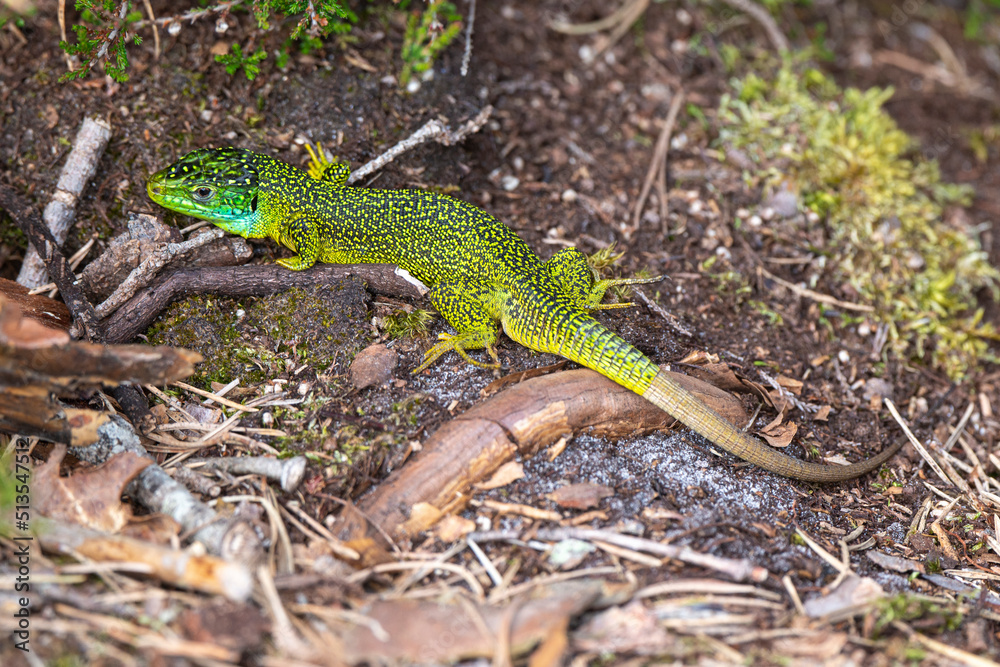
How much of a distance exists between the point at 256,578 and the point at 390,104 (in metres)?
4.00

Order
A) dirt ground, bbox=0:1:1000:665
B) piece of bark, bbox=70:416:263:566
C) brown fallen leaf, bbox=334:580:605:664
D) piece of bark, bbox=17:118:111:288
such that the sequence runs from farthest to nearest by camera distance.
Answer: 1. piece of bark, bbox=17:118:111:288
2. dirt ground, bbox=0:1:1000:665
3. piece of bark, bbox=70:416:263:566
4. brown fallen leaf, bbox=334:580:605:664

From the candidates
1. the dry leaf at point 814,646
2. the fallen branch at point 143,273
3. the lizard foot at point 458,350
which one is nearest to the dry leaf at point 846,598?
the dry leaf at point 814,646

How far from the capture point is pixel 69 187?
496 centimetres

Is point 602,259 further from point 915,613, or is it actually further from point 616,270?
point 915,613

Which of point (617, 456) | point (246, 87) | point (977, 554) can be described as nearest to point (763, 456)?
point (617, 456)

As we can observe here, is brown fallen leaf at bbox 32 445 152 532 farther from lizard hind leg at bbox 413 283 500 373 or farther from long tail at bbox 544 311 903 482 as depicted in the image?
long tail at bbox 544 311 903 482

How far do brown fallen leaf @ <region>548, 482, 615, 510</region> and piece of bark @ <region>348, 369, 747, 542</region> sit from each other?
0.31 meters

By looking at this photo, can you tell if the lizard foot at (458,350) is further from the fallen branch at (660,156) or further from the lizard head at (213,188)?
the fallen branch at (660,156)

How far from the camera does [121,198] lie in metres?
5.10

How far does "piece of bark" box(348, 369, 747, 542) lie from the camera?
365 centimetres

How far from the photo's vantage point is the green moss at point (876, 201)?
5973 mm

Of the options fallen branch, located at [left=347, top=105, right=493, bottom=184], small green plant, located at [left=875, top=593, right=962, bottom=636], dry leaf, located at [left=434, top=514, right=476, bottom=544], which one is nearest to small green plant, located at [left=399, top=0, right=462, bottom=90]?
fallen branch, located at [left=347, top=105, right=493, bottom=184]

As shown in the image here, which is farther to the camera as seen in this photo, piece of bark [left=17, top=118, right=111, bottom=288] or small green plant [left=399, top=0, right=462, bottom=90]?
small green plant [left=399, top=0, right=462, bottom=90]

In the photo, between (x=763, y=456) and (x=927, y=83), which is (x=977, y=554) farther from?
(x=927, y=83)
